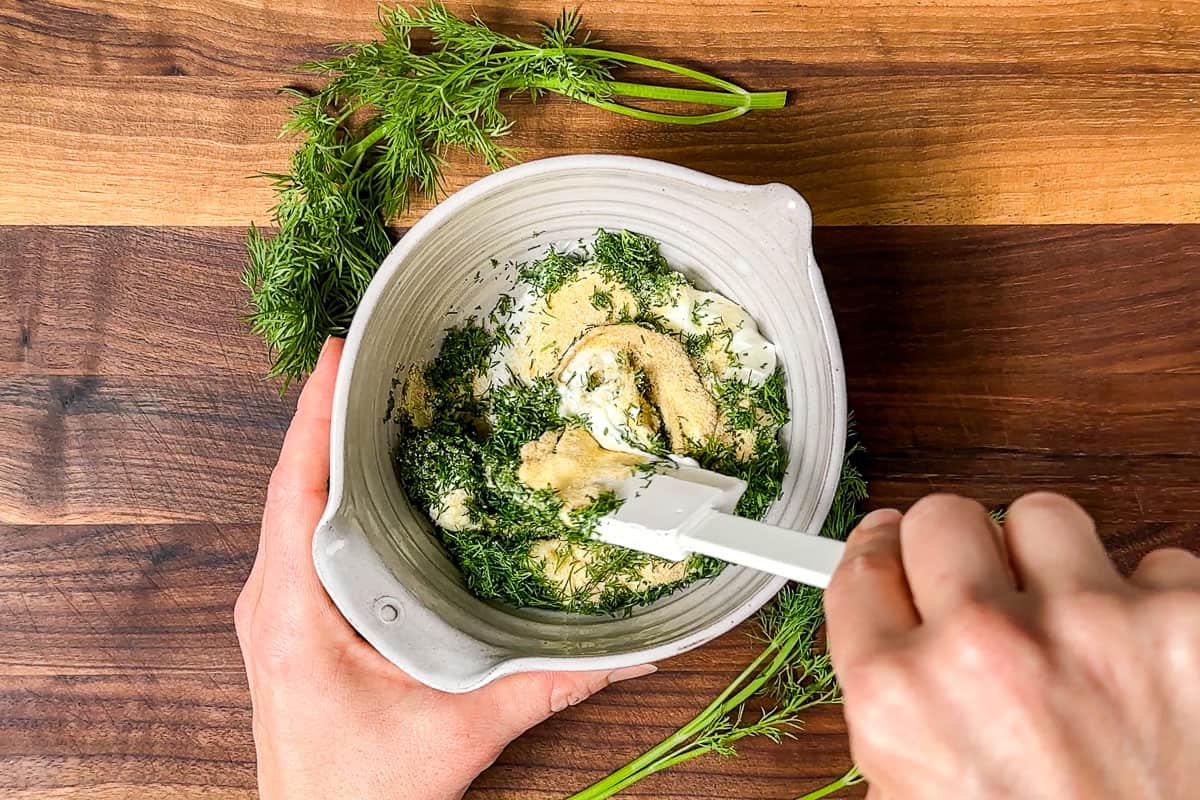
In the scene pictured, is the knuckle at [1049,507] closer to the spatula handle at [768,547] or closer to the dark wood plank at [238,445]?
the spatula handle at [768,547]

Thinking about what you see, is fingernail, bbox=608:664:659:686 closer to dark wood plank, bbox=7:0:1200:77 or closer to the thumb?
the thumb

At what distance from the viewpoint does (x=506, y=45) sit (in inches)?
52.2

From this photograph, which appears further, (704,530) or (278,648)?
(278,648)

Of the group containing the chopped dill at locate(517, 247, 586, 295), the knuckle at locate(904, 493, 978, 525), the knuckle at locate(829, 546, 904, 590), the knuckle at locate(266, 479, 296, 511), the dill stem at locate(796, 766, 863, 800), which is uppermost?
the knuckle at locate(904, 493, 978, 525)

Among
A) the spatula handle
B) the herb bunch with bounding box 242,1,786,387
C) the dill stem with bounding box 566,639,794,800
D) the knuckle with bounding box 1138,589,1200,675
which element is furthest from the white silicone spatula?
the herb bunch with bounding box 242,1,786,387

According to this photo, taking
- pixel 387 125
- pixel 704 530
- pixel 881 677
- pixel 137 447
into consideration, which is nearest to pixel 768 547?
pixel 704 530

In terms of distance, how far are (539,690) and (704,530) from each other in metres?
0.45

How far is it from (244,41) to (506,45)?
41 cm

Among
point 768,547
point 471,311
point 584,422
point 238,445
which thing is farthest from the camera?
point 238,445

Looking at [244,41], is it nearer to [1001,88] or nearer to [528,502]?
[528,502]

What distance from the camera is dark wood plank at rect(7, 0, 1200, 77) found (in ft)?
4.51

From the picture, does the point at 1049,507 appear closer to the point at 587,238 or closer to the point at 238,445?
the point at 587,238

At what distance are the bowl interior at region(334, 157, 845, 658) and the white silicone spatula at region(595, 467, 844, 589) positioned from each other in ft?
0.46

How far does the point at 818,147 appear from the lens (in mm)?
1376
